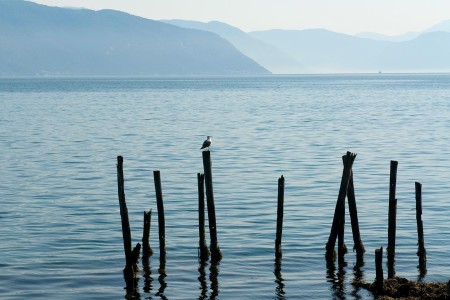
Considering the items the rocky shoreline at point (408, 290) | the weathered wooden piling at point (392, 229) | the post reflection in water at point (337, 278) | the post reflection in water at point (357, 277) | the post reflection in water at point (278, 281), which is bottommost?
the post reflection in water at point (278, 281)

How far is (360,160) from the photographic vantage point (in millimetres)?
48188

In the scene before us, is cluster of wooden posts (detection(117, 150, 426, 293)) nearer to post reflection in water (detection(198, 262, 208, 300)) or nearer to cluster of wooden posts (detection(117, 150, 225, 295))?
cluster of wooden posts (detection(117, 150, 225, 295))

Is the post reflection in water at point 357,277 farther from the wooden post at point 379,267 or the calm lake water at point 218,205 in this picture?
the wooden post at point 379,267

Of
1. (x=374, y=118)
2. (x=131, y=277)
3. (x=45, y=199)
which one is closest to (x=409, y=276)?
(x=131, y=277)

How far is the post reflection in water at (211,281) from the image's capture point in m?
22.0

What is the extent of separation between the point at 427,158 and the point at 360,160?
4074mm

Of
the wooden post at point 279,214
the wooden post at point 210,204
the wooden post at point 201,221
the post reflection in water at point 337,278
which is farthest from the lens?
the wooden post at point 201,221

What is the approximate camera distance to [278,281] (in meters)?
23.2

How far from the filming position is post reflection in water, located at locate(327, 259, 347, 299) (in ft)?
72.0

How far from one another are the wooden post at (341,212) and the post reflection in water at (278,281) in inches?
54.3

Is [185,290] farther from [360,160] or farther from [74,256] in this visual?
[360,160]

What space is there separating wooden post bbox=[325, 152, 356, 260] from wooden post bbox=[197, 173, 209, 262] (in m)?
3.35

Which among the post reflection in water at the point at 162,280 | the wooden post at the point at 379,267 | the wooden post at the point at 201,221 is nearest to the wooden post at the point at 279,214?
the wooden post at the point at 201,221

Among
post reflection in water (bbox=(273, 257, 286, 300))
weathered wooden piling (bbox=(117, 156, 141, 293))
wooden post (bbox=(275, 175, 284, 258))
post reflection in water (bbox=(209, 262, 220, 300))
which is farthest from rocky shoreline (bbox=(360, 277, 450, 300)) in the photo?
weathered wooden piling (bbox=(117, 156, 141, 293))
